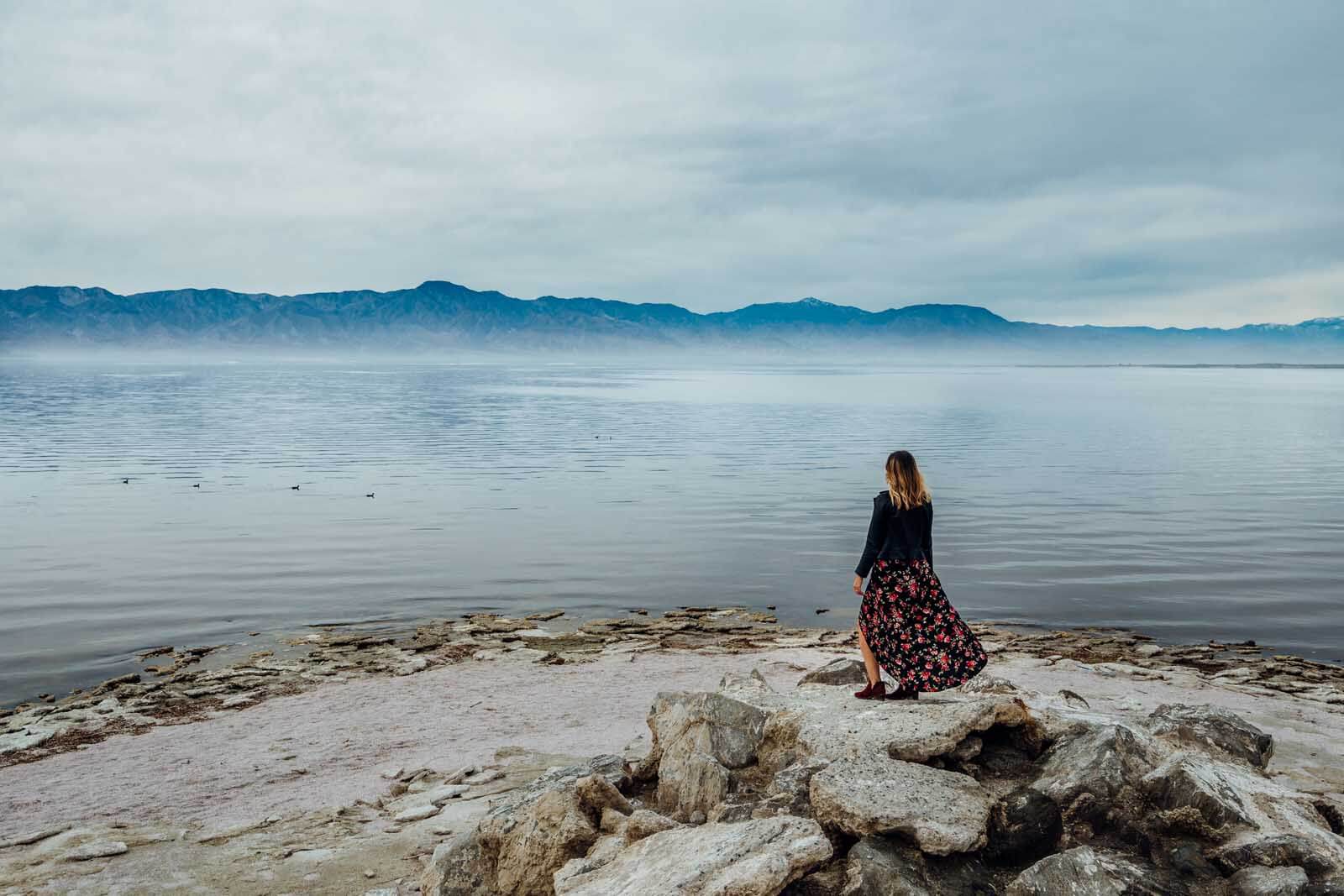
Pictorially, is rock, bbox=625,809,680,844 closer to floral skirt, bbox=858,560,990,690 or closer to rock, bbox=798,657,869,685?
floral skirt, bbox=858,560,990,690

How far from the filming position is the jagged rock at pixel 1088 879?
5.41 metres

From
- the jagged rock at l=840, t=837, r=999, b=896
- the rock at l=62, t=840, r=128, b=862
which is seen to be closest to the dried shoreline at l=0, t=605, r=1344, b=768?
the rock at l=62, t=840, r=128, b=862

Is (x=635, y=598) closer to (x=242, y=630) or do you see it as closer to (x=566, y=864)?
(x=242, y=630)

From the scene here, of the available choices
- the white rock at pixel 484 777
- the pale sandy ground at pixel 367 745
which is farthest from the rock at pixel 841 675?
the white rock at pixel 484 777

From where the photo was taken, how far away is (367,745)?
10.4 m

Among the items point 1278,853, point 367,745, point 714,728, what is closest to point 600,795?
point 714,728

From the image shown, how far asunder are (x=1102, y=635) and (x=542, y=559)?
11.5m

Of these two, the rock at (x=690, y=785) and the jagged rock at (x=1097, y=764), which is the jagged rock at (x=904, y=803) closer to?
the jagged rock at (x=1097, y=764)

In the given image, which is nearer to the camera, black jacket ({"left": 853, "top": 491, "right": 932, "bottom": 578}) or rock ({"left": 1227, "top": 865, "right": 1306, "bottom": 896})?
rock ({"left": 1227, "top": 865, "right": 1306, "bottom": 896})

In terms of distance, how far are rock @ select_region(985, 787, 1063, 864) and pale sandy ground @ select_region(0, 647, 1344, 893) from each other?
172cm

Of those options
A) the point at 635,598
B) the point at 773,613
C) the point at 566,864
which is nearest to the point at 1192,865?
the point at 566,864

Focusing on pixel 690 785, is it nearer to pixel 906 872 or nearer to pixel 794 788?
pixel 794 788

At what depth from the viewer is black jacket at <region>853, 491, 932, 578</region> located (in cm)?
891

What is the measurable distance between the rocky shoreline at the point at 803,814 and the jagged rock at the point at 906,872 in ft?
0.04
